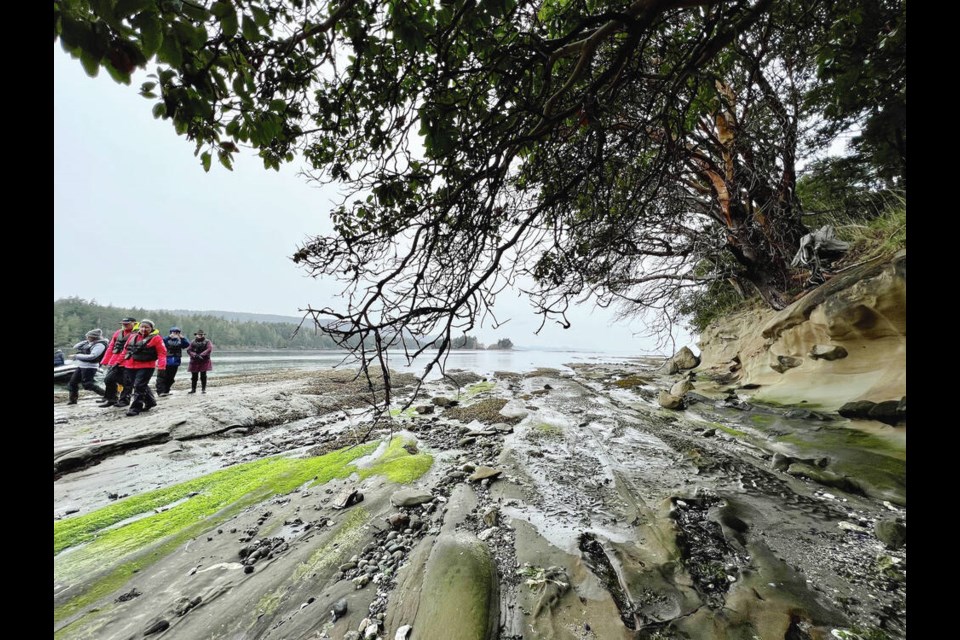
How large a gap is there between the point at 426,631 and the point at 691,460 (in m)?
5.04

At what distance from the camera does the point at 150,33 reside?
1.18m

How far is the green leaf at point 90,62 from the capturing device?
1.18 meters

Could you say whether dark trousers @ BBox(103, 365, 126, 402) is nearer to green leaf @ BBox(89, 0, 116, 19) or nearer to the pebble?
the pebble

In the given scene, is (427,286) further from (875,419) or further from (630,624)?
(875,419)

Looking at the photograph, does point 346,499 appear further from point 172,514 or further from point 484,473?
point 172,514

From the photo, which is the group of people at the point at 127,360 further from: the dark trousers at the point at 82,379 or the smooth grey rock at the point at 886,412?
the smooth grey rock at the point at 886,412

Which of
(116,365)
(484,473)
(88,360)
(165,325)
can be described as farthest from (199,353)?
(165,325)

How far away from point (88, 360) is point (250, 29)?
14.8 metres

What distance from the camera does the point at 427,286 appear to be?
299cm

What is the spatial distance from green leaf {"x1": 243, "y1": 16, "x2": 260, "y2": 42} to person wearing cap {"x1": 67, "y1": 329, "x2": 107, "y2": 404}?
14155 millimetres

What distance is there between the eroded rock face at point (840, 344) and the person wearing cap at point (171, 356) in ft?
60.9

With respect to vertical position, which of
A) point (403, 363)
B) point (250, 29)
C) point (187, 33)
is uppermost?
point (250, 29)
